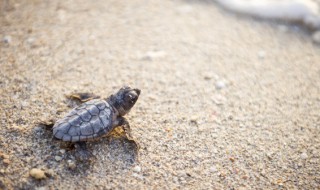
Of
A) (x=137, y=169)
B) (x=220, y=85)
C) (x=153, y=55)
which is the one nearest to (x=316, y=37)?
(x=220, y=85)

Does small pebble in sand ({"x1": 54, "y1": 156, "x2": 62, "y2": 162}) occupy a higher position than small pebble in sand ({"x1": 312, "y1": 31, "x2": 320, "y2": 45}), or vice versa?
small pebble in sand ({"x1": 312, "y1": 31, "x2": 320, "y2": 45})

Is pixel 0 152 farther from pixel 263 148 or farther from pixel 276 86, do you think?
pixel 276 86

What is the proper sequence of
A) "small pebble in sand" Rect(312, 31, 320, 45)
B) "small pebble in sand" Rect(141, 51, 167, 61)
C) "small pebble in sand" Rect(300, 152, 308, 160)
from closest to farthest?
1. "small pebble in sand" Rect(300, 152, 308, 160)
2. "small pebble in sand" Rect(141, 51, 167, 61)
3. "small pebble in sand" Rect(312, 31, 320, 45)

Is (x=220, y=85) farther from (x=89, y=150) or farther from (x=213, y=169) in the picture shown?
(x=89, y=150)

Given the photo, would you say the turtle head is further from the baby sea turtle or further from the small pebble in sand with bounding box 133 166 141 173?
the small pebble in sand with bounding box 133 166 141 173

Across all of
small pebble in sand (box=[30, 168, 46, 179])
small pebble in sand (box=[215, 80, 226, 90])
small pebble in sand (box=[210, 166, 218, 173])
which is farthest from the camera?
small pebble in sand (box=[215, 80, 226, 90])


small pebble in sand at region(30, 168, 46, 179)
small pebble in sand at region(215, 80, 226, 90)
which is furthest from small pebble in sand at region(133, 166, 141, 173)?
small pebble in sand at region(215, 80, 226, 90)
